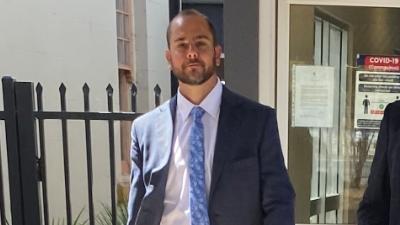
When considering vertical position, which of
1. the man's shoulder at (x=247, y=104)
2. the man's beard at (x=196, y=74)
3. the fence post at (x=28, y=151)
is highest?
the man's beard at (x=196, y=74)

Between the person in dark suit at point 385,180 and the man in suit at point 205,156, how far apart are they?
27cm

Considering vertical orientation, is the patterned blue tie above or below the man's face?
below

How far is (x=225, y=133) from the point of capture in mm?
1707

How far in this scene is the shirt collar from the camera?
5.81 feet

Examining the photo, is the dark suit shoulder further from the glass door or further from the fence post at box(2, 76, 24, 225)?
the fence post at box(2, 76, 24, 225)

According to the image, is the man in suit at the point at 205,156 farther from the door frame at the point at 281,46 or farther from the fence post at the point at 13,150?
the fence post at the point at 13,150

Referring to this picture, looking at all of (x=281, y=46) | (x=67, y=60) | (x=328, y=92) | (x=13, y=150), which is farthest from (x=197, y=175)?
(x=67, y=60)

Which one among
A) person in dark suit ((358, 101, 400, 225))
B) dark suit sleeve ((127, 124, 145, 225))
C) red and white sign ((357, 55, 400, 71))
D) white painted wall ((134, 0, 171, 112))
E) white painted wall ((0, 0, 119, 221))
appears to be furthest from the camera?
white painted wall ((134, 0, 171, 112))

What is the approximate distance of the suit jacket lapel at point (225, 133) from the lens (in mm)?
1669

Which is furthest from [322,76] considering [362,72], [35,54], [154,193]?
[35,54]

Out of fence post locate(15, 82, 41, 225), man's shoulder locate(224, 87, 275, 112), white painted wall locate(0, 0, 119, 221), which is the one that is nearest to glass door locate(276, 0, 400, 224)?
man's shoulder locate(224, 87, 275, 112)

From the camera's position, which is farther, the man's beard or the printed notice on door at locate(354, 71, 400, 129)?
the printed notice on door at locate(354, 71, 400, 129)

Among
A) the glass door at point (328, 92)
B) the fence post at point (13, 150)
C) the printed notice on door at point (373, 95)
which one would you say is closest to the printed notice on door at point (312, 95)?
the glass door at point (328, 92)

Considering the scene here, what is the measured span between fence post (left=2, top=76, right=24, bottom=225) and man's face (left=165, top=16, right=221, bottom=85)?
1.80 m
